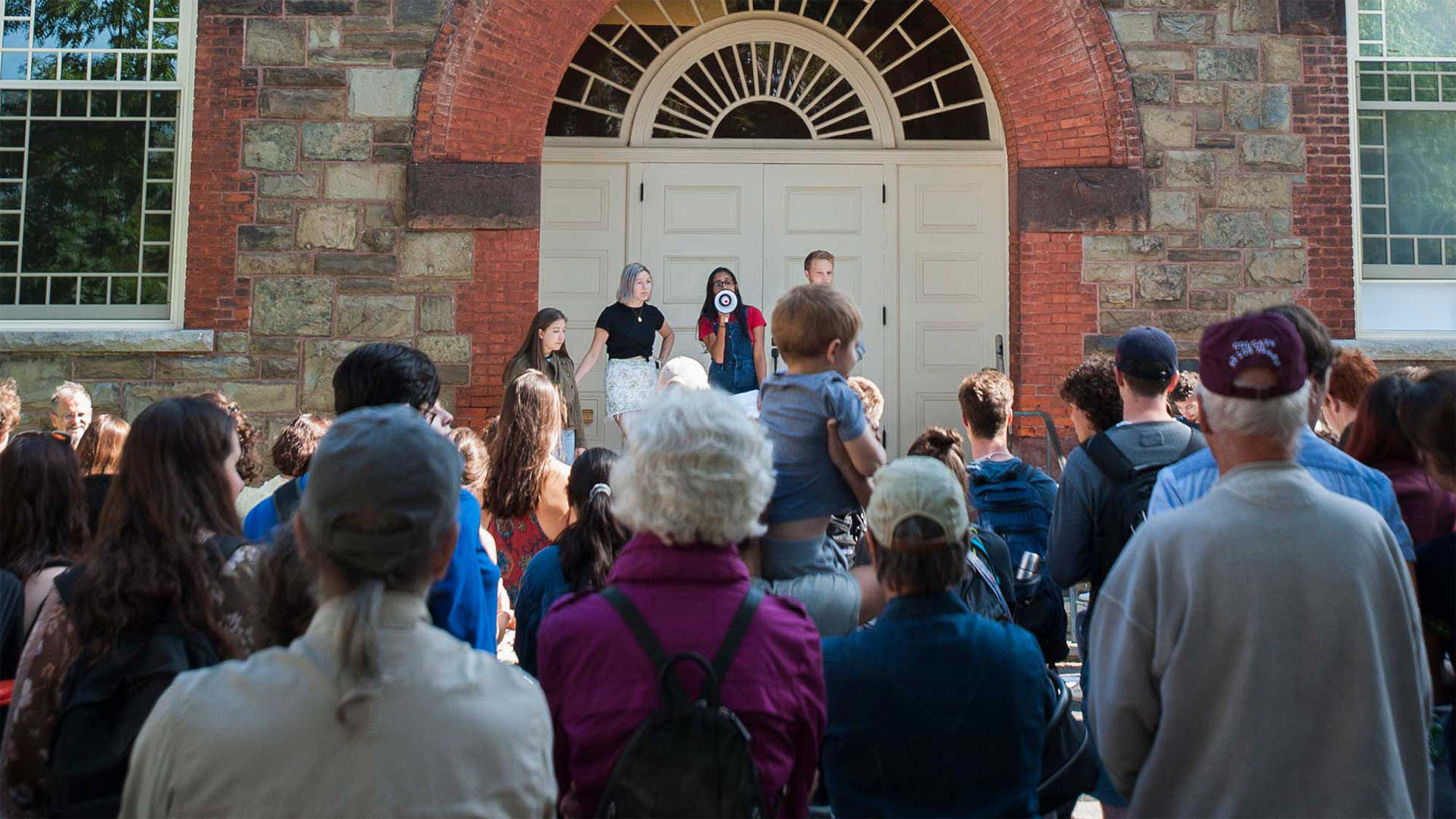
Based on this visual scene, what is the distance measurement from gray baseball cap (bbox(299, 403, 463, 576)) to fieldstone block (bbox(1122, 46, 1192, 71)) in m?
8.02

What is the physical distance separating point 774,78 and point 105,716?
8.29 m

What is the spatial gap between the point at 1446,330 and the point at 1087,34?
3527mm

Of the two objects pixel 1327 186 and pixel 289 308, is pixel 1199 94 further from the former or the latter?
pixel 289 308

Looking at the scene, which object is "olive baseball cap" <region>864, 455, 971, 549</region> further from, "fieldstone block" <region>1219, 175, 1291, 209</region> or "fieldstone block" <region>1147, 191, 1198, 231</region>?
"fieldstone block" <region>1219, 175, 1291, 209</region>

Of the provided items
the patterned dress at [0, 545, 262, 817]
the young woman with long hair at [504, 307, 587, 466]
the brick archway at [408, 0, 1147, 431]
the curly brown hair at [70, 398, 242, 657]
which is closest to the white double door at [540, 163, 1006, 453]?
the brick archway at [408, 0, 1147, 431]

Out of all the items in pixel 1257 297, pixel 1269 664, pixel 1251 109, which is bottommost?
pixel 1269 664

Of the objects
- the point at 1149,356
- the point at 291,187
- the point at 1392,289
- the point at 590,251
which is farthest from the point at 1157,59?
the point at 291,187

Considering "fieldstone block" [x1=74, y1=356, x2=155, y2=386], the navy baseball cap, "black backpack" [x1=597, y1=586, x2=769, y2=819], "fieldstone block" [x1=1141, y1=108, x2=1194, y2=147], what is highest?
"fieldstone block" [x1=1141, y1=108, x2=1194, y2=147]

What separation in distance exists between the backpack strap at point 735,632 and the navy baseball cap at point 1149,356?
79.3 inches

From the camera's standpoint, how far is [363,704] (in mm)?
1651

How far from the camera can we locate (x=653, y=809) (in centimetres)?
207

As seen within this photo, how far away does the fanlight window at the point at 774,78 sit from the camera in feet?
31.9

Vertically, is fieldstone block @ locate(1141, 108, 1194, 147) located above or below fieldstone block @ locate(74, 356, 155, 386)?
above

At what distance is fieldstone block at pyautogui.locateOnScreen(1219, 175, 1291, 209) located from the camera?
8.66 m
